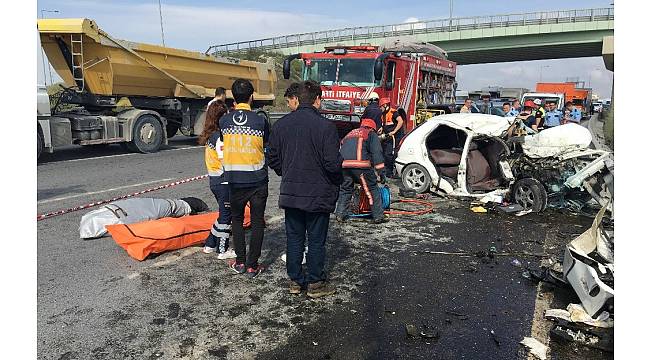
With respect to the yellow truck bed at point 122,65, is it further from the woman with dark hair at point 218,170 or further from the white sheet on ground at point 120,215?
the woman with dark hair at point 218,170

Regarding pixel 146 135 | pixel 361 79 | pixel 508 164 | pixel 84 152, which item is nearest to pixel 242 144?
pixel 508 164

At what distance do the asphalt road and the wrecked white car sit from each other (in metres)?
0.88

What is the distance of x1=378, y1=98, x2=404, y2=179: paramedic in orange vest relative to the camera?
966cm

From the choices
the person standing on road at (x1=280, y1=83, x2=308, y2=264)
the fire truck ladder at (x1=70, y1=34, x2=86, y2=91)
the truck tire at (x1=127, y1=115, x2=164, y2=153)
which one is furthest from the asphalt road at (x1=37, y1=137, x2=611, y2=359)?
the truck tire at (x1=127, y1=115, x2=164, y2=153)

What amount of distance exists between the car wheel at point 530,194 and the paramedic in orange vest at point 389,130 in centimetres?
273

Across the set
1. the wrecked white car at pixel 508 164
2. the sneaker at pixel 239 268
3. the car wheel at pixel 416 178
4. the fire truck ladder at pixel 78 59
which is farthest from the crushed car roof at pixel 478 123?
the fire truck ladder at pixel 78 59

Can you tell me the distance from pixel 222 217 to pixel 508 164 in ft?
16.0

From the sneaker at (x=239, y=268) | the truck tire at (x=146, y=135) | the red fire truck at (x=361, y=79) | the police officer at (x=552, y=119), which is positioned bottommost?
the sneaker at (x=239, y=268)

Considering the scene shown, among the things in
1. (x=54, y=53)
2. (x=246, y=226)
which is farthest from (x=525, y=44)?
(x=246, y=226)

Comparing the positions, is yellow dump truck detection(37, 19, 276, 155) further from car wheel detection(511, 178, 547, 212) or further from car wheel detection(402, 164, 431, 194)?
car wheel detection(511, 178, 547, 212)

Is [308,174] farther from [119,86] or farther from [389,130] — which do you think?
[119,86]

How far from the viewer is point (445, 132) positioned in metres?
9.65

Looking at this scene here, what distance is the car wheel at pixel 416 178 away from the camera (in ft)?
27.8

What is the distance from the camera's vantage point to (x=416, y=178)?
8.62 meters
